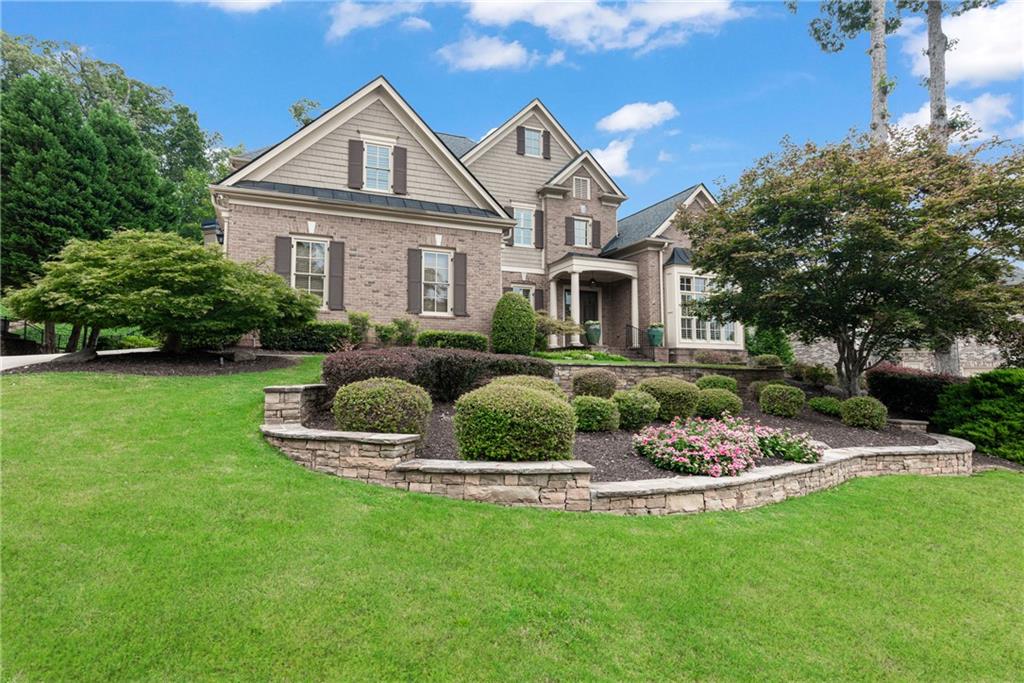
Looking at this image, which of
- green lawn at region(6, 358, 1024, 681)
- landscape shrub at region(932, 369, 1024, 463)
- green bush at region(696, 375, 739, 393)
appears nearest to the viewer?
green lawn at region(6, 358, 1024, 681)

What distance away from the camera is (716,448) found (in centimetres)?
581

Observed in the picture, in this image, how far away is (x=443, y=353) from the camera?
8.00 m

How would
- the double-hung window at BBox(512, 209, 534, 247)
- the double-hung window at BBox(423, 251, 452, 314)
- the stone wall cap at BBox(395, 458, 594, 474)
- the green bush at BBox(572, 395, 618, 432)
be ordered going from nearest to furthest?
the stone wall cap at BBox(395, 458, 594, 474)
the green bush at BBox(572, 395, 618, 432)
the double-hung window at BBox(423, 251, 452, 314)
the double-hung window at BBox(512, 209, 534, 247)

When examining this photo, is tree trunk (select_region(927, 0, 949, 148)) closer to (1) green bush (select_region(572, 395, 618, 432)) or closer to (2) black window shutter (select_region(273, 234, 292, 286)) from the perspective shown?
(1) green bush (select_region(572, 395, 618, 432))

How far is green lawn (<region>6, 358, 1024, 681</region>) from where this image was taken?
8.62ft

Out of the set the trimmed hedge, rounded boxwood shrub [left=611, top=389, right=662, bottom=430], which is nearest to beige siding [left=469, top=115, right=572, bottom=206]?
the trimmed hedge

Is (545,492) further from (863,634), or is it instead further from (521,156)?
(521,156)

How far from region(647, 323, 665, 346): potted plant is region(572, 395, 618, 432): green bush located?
11.3 meters

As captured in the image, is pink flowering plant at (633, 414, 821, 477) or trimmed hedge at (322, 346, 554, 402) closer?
pink flowering plant at (633, 414, 821, 477)

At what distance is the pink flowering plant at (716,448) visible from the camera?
555 cm

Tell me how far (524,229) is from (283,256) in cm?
978

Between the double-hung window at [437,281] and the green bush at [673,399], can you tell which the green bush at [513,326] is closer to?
the double-hung window at [437,281]

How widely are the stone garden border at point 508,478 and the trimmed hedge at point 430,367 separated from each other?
85 centimetres

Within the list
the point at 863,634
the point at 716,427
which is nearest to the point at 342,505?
the point at 863,634
